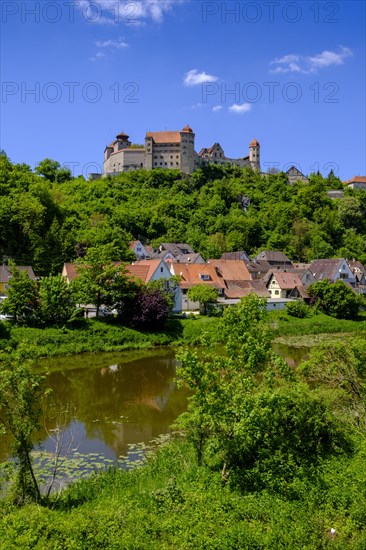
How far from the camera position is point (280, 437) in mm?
14039

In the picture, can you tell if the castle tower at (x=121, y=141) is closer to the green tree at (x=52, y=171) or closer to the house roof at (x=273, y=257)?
the green tree at (x=52, y=171)

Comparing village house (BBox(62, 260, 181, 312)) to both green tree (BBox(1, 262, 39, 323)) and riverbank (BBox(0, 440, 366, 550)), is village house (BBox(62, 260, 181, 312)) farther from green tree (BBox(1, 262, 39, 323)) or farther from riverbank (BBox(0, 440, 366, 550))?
riverbank (BBox(0, 440, 366, 550))

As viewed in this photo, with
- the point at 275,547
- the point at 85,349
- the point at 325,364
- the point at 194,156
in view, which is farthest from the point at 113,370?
the point at 194,156

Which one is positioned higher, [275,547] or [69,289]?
[69,289]

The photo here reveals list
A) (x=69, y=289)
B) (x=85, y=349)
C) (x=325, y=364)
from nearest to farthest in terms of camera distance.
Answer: (x=325, y=364), (x=85, y=349), (x=69, y=289)

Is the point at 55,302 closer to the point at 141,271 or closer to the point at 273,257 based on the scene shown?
the point at 141,271

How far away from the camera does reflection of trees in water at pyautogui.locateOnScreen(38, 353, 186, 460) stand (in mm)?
19297

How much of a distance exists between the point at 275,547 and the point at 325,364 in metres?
10.1

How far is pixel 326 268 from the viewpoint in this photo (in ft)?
198

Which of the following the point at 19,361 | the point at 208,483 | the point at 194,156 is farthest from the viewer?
the point at 194,156

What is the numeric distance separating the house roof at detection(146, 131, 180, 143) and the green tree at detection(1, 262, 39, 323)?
3263 inches

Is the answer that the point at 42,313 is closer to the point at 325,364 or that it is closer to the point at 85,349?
the point at 85,349

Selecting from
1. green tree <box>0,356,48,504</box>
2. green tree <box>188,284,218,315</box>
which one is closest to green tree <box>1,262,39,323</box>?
green tree <box>188,284,218,315</box>

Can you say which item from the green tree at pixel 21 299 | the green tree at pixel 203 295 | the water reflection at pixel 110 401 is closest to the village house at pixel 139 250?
the green tree at pixel 203 295
